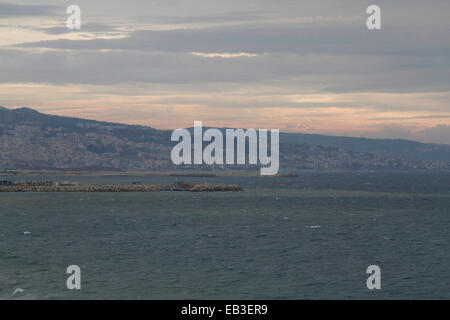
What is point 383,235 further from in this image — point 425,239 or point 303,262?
point 303,262

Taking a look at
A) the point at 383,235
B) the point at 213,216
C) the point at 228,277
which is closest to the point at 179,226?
the point at 213,216

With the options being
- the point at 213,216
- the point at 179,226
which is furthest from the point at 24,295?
the point at 213,216
